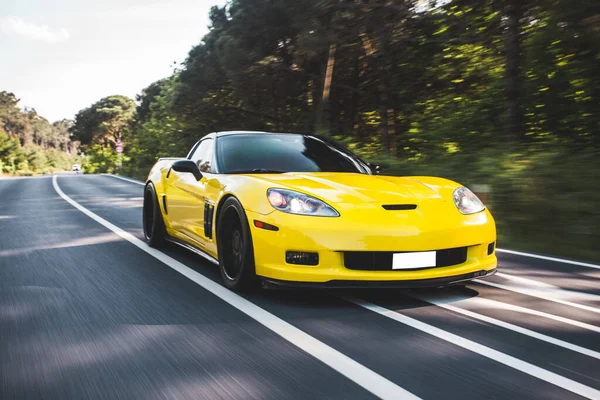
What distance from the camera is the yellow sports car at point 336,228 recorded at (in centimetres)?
422

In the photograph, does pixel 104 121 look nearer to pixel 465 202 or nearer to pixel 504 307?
pixel 465 202

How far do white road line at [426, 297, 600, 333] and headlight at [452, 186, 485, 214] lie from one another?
68cm

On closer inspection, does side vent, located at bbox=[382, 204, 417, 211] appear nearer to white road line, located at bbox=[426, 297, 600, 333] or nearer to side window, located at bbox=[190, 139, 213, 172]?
white road line, located at bbox=[426, 297, 600, 333]

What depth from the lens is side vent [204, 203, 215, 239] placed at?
538cm

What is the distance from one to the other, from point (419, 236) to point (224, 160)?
7.02ft

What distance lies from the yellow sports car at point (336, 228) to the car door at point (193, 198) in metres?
0.04

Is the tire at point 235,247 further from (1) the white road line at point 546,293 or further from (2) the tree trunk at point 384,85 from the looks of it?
(2) the tree trunk at point 384,85

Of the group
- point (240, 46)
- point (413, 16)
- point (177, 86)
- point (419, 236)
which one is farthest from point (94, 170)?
point (419, 236)

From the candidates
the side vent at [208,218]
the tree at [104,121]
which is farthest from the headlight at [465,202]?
the tree at [104,121]

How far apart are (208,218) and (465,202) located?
7.20 ft

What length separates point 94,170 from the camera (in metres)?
75.1

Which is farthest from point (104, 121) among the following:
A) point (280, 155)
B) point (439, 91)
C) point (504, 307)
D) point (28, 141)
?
point (504, 307)

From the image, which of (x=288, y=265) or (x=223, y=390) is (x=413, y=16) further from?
(x=223, y=390)

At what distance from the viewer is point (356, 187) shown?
476cm
